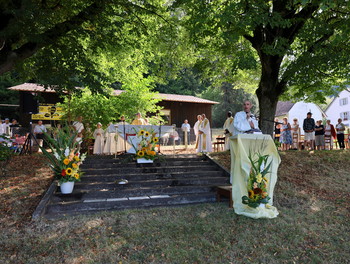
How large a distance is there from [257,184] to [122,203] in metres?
2.82

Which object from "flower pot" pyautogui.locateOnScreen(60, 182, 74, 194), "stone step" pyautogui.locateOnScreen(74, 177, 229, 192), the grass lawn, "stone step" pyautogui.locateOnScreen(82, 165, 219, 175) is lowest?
the grass lawn

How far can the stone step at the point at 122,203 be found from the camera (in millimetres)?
5766

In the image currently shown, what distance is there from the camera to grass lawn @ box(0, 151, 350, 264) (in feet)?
13.5

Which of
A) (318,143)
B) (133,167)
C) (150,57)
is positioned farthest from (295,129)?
(133,167)

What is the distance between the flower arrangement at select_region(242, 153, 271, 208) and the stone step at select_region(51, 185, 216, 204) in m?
1.81

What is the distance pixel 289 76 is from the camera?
374 inches

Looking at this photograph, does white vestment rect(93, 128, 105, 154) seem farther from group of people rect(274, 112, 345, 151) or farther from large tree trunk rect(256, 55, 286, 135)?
group of people rect(274, 112, 345, 151)

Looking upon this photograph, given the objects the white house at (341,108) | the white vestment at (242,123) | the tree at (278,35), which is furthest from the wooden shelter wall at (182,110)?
the white house at (341,108)

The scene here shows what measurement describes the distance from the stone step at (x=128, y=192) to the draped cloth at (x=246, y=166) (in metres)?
1.49

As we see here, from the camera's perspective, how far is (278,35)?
9648mm

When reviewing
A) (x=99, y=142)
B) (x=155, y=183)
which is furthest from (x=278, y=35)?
(x=99, y=142)

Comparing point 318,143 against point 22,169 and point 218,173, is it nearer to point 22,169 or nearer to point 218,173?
point 218,173

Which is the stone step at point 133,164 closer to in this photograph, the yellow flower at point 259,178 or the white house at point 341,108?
the yellow flower at point 259,178

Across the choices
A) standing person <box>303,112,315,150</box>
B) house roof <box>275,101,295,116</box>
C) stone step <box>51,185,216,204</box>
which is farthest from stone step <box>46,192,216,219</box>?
house roof <box>275,101,295,116</box>
